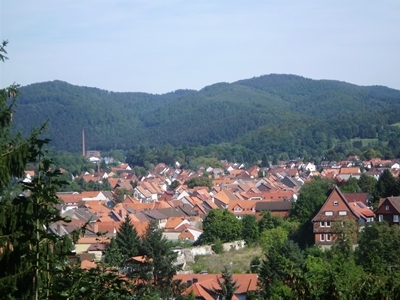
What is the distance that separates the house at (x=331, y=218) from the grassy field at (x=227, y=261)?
226 cm

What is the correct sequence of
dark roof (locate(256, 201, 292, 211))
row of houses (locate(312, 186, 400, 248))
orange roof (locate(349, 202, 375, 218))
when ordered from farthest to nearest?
1. dark roof (locate(256, 201, 292, 211))
2. orange roof (locate(349, 202, 375, 218))
3. row of houses (locate(312, 186, 400, 248))

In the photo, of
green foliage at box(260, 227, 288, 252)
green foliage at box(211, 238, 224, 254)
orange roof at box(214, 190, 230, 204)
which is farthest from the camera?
orange roof at box(214, 190, 230, 204)

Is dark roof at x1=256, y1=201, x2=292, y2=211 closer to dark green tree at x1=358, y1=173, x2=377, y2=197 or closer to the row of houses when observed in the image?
dark green tree at x1=358, y1=173, x2=377, y2=197

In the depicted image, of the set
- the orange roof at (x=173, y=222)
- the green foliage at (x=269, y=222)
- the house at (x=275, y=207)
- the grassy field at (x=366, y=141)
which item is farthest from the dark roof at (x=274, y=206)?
the grassy field at (x=366, y=141)

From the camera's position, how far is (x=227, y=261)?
27781 millimetres

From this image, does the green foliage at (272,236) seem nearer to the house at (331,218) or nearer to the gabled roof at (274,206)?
the house at (331,218)

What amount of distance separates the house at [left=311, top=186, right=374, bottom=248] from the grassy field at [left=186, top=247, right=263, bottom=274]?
7.40 feet

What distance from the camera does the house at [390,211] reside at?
27.9 meters

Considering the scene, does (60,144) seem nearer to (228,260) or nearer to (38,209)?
(228,260)

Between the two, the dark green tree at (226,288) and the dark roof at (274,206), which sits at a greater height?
the dark green tree at (226,288)

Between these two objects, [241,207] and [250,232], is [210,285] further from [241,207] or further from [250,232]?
[241,207]

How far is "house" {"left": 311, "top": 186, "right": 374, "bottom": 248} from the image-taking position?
27125 millimetres

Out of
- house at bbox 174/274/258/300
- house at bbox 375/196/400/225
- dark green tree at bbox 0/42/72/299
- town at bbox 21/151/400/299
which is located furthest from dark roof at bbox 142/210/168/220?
dark green tree at bbox 0/42/72/299

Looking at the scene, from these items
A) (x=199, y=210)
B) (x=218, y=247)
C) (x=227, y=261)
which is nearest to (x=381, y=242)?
(x=227, y=261)
